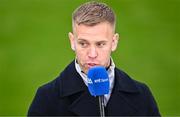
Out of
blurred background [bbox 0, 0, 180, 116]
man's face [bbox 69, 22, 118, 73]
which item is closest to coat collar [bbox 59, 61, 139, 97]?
man's face [bbox 69, 22, 118, 73]

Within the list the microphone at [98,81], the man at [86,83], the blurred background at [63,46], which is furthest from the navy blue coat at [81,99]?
the blurred background at [63,46]

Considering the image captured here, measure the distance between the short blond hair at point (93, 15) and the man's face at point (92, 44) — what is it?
17 millimetres

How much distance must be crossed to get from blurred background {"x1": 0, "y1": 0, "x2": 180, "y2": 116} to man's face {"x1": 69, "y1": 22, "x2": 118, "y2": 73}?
9.91 feet

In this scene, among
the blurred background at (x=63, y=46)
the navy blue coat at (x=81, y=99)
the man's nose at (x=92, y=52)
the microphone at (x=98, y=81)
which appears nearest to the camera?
the microphone at (x=98, y=81)

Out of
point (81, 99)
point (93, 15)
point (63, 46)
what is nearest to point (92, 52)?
point (93, 15)

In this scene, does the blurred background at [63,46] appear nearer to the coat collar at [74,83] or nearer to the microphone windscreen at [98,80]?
the coat collar at [74,83]

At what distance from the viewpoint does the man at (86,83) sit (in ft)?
8.48

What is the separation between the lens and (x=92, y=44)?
8.43 feet

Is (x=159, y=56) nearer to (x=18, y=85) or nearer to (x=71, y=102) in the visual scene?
(x=18, y=85)

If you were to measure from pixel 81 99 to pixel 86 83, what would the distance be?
0.23ft

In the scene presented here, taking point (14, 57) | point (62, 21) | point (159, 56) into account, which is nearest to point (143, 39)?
point (159, 56)

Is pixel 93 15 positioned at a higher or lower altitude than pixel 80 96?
higher

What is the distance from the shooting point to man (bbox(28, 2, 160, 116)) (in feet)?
8.48

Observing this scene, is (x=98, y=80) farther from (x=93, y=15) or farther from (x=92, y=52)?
(x=93, y=15)
